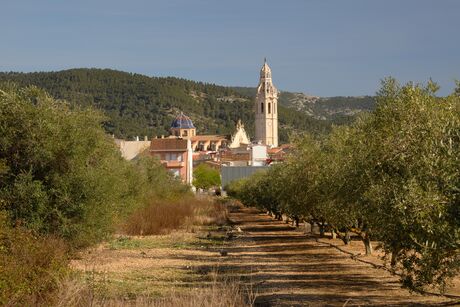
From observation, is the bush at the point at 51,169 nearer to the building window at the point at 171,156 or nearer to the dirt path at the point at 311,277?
the dirt path at the point at 311,277

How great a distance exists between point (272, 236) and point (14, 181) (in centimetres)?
2533

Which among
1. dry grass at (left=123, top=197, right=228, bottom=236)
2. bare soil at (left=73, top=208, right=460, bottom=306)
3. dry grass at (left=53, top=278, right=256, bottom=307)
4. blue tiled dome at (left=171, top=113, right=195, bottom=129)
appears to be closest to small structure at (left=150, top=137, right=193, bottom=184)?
dry grass at (left=123, top=197, right=228, bottom=236)

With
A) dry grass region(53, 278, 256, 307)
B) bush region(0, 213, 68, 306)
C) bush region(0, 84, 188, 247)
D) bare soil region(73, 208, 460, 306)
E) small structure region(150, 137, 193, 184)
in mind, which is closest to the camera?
dry grass region(53, 278, 256, 307)

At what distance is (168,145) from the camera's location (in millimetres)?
117562

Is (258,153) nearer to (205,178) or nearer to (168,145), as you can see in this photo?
(205,178)

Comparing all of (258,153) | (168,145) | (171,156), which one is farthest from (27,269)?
(258,153)

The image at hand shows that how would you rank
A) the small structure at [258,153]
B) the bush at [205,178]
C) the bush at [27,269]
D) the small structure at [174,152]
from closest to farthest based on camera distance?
the bush at [27,269] < the small structure at [174,152] < the bush at [205,178] < the small structure at [258,153]

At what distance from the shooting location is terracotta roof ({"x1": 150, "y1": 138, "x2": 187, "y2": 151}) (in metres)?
117

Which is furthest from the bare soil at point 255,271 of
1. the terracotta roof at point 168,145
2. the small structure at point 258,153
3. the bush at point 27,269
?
the small structure at point 258,153

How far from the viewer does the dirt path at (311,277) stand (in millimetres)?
19359

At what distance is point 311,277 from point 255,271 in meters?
2.37

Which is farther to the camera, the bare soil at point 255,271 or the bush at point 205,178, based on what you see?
the bush at point 205,178

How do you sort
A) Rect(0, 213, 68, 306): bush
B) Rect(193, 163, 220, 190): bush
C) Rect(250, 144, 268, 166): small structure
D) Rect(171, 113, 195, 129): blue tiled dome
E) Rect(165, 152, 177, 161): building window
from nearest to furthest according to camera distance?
Rect(0, 213, 68, 306): bush
Rect(165, 152, 177, 161): building window
Rect(193, 163, 220, 190): bush
Rect(250, 144, 268, 166): small structure
Rect(171, 113, 195, 129): blue tiled dome

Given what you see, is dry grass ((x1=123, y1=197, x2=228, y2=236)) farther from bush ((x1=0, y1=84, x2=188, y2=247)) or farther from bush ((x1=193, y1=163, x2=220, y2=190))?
bush ((x1=193, y1=163, x2=220, y2=190))
